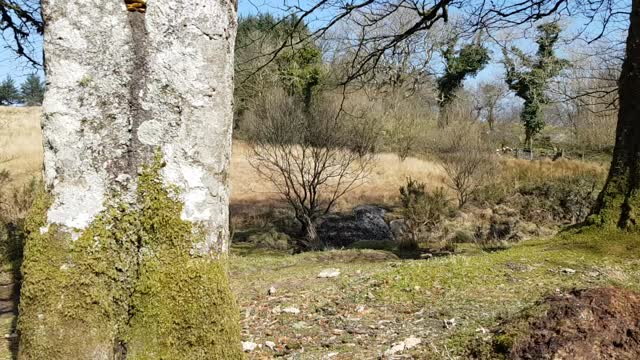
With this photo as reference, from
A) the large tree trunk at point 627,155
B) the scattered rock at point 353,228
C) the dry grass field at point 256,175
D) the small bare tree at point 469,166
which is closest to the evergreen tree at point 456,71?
the dry grass field at point 256,175

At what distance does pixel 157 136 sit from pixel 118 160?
0.17 m

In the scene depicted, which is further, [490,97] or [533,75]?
[490,97]

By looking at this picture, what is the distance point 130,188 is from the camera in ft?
6.98

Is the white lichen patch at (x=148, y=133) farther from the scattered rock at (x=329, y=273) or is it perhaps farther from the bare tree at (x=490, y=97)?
the bare tree at (x=490, y=97)

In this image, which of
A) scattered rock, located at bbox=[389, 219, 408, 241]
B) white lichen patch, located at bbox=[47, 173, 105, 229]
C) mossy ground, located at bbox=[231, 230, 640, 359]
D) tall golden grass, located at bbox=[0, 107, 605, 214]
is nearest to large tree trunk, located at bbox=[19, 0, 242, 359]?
white lichen patch, located at bbox=[47, 173, 105, 229]

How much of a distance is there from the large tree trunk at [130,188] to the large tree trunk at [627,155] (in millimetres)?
4731

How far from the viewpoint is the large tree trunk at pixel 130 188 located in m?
2.05

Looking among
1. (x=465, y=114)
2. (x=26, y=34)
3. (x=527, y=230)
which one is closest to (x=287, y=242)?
(x=527, y=230)

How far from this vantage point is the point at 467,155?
15594 mm

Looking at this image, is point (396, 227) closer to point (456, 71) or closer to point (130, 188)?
point (130, 188)

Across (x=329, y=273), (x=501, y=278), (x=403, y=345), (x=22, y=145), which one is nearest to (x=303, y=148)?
(x=329, y=273)

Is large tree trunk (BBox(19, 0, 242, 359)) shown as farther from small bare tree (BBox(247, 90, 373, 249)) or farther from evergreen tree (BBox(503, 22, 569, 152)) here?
evergreen tree (BBox(503, 22, 569, 152))

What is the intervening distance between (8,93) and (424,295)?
5211cm

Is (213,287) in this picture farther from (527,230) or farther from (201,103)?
(527,230)
